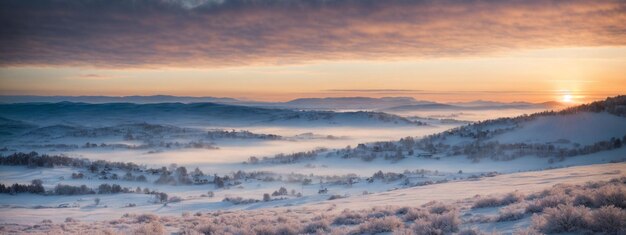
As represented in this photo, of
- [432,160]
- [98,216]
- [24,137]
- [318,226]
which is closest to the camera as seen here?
[318,226]

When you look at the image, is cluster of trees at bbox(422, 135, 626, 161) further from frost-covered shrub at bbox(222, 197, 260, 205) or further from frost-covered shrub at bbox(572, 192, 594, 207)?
frost-covered shrub at bbox(572, 192, 594, 207)

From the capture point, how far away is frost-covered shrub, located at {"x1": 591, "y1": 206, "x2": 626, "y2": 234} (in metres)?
6.12

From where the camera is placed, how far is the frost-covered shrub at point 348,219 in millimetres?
10117

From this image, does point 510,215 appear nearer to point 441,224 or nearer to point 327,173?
point 441,224

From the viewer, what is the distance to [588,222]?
21.0 ft

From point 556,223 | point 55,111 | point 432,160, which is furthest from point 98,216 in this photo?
point 55,111

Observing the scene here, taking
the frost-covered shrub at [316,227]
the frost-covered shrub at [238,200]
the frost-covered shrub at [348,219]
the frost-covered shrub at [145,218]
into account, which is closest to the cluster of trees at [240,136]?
the frost-covered shrub at [238,200]

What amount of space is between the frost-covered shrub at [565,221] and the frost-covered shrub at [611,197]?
4.31ft

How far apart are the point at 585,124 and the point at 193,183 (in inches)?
1050

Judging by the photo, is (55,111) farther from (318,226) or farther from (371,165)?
(318,226)

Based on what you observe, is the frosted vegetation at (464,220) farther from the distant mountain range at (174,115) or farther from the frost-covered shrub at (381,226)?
the distant mountain range at (174,115)

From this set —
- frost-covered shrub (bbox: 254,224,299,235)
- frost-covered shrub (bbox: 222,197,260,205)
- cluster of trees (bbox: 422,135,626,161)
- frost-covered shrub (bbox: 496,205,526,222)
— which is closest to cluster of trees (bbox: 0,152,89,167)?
frost-covered shrub (bbox: 222,197,260,205)

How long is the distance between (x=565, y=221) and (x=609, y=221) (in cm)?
56

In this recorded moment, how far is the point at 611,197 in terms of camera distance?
782cm
